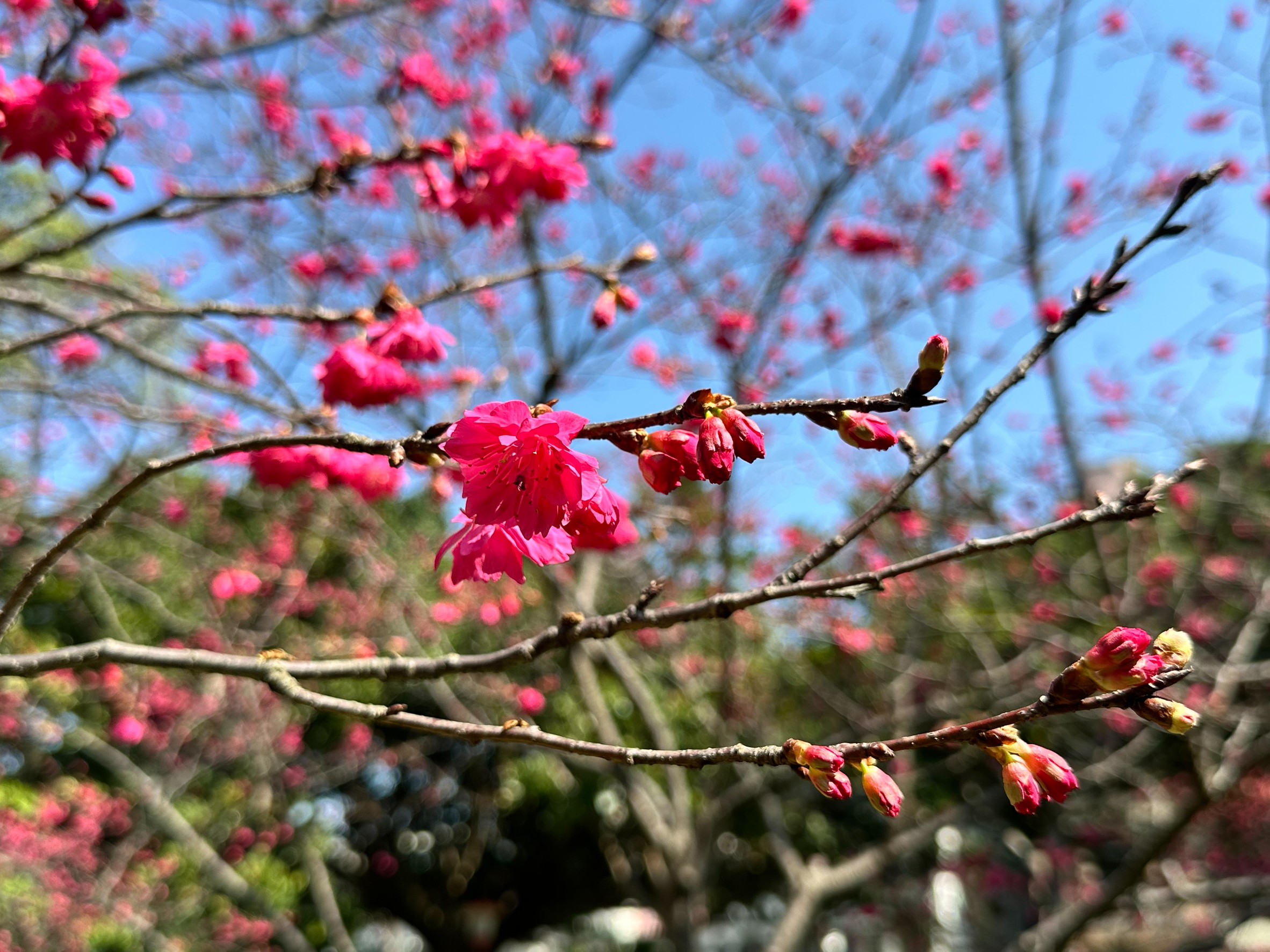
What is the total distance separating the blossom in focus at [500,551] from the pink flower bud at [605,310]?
80cm

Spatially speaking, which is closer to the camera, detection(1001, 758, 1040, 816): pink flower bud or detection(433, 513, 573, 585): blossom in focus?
detection(1001, 758, 1040, 816): pink flower bud

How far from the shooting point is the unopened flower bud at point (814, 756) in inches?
31.1

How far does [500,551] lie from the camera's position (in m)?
1.00

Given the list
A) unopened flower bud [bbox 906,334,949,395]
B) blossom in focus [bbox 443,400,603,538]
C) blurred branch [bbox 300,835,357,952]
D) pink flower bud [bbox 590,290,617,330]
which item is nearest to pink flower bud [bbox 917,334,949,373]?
unopened flower bud [bbox 906,334,949,395]

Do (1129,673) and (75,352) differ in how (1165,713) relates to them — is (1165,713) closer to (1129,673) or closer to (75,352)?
(1129,673)

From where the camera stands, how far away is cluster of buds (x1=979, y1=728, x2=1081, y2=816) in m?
0.79

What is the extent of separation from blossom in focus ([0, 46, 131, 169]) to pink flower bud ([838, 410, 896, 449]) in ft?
5.47

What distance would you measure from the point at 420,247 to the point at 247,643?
9.56 feet

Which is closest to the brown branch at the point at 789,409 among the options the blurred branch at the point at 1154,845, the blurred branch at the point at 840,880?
the blurred branch at the point at 1154,845

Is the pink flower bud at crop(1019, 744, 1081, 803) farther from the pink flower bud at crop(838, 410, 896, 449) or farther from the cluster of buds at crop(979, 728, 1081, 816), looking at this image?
the pink flower bud at crop(838, 410, 896, 449)

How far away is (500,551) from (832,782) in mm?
477

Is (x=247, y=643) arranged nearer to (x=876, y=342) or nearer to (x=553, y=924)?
(x=876, y=342)

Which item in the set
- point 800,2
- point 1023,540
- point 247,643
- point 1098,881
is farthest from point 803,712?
point 1023,540

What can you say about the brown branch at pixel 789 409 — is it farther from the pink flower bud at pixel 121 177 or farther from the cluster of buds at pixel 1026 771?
the pink flower bud at pixel 121 177
